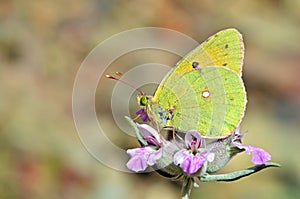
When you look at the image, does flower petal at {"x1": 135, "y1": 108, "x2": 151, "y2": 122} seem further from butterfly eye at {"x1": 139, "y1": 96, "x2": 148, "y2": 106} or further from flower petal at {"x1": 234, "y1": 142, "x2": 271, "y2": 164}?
flower petal at {"x1": 234, "y1": 142, "x2": 271, "y2": 164}

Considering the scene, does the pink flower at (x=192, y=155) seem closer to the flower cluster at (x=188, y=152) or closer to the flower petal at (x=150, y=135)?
the flower cluster at (x=188, y=152)

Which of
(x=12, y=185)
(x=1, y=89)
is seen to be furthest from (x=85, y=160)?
(x=1, y=89)

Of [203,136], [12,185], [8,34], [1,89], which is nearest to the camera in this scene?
[203,136]

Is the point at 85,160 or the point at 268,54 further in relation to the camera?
the point at 268,54

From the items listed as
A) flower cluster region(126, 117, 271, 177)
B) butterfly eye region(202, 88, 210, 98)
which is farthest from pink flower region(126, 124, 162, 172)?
butterfly eye region(202, 88, 210, 98)

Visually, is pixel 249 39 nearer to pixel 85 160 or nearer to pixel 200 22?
pixel 200 22

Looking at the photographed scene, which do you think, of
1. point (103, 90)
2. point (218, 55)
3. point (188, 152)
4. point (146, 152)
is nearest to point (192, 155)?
point (188, 152)

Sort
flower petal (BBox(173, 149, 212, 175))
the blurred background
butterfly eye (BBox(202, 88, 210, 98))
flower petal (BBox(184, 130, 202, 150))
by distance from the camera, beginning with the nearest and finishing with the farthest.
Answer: flower petal (BBox(173, 149, 212, 175)) → flower petal (BBox(184, 130, 202, 150)) → butterfly eye (BBox(202, 88, 210, 98)) → the blurred background
